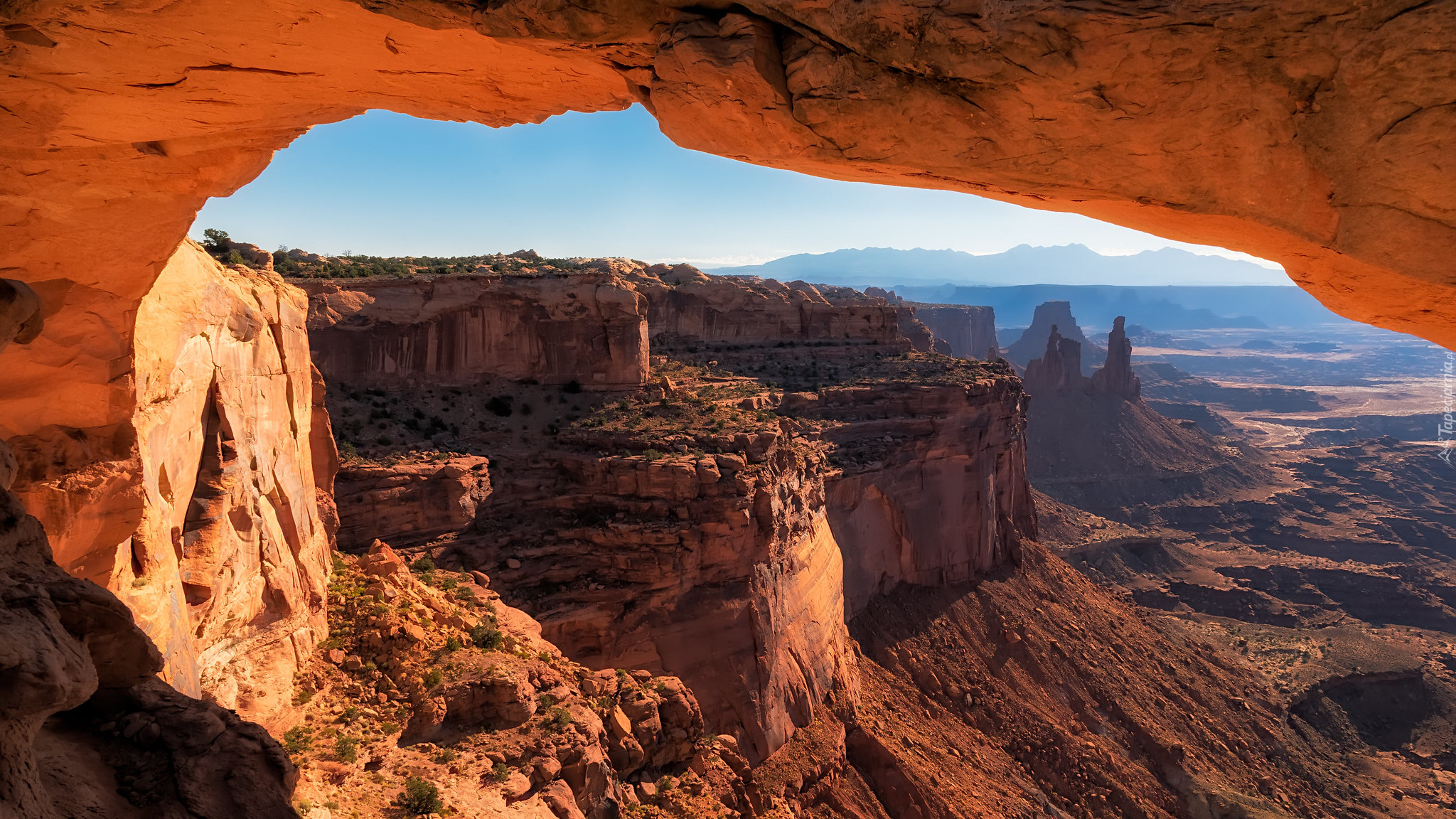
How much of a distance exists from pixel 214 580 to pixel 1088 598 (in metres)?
45.0

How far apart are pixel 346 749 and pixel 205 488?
4008 mm

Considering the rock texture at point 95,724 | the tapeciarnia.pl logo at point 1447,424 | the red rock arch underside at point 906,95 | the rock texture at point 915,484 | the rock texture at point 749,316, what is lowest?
the tapeciarnia.pl logo at point 1447,424

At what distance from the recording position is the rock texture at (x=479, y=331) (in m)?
27.4

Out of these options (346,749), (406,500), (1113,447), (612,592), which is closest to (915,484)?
(612,592)

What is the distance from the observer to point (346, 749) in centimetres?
1039

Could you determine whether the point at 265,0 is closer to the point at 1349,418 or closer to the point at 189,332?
the point at 189,332

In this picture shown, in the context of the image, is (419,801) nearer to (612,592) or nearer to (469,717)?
(469,717)

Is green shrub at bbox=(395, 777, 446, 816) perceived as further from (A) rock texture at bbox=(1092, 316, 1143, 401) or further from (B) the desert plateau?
(A) rock texture at bbox=(1092, 316, 1143, 401)

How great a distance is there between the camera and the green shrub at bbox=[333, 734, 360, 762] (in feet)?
33.7

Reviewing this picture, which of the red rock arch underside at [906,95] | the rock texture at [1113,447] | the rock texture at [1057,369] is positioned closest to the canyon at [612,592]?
the red rock arch underside at [906,95]

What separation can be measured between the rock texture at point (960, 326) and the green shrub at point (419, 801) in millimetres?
140917

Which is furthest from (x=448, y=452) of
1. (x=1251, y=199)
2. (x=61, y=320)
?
(x=1251, y=199)

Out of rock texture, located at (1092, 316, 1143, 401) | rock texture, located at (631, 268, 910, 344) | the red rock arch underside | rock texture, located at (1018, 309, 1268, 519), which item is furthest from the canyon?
rock texture, located at (1092, 316, 1143, 401)

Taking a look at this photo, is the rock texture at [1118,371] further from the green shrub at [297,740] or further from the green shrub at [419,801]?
the green shrub at [297,740]
